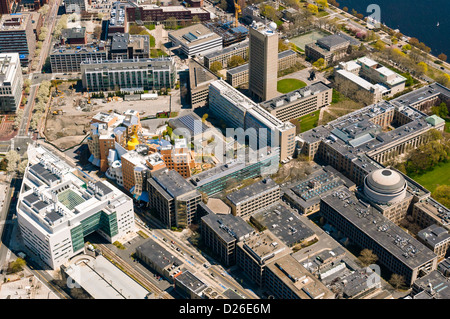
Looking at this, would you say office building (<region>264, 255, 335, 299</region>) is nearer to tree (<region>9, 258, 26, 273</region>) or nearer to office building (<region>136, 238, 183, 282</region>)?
office building (<region>136, 238, 183, 282</region>)

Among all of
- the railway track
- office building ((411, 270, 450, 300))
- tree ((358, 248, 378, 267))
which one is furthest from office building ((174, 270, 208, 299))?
office building ((411, 270, 450, 300))

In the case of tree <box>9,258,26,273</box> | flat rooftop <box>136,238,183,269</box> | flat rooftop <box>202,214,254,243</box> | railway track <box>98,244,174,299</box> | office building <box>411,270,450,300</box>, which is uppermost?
flat rooftop <box>202,214,254,243</box>

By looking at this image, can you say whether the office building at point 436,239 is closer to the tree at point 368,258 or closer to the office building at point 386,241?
the office building at point 386,241

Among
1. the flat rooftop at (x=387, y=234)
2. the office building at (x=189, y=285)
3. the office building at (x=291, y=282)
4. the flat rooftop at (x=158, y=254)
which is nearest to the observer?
the office building at (x=291, y=282)

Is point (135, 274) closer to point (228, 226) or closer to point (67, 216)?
point (67, 216)

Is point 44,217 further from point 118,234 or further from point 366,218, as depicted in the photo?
point 366,218

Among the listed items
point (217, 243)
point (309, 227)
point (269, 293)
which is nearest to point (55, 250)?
point (217, 243)

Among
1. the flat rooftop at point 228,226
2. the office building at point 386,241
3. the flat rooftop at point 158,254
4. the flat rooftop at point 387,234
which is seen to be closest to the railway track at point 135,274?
the flat rooftop at point 158,254
